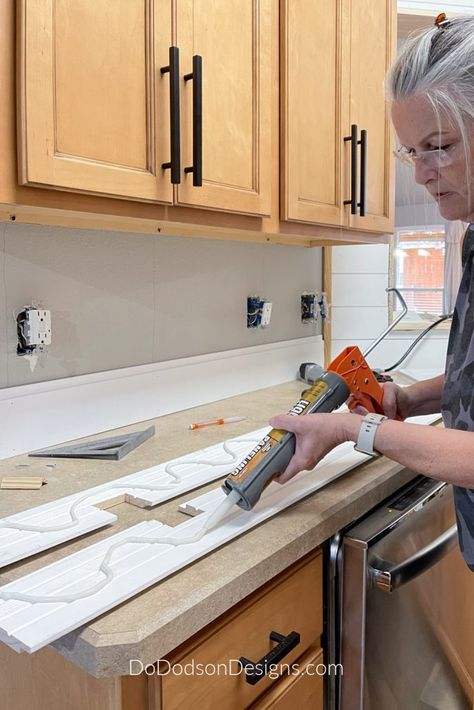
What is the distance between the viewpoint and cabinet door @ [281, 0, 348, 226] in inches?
54.8

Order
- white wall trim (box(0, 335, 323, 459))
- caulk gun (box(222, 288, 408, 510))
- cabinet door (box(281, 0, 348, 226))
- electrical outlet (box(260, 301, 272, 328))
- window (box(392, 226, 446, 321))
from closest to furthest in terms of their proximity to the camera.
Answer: caulk gun (box(222, 288, 408, 510))
white wall trim (box(0, 335, 323, 459))
cabinet door (box(281, 0, 348, 226))
electrical outlet (box(260, 301, 272, 328))
window (box(392, 226, 446, 321))

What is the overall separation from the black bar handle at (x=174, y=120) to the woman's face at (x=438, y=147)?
0.41m

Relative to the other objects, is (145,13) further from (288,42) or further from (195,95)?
(288,42)

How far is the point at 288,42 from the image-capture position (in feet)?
4.51

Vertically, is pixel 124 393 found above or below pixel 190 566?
above

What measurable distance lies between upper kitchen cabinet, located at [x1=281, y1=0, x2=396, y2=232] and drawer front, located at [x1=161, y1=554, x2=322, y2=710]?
90 cm

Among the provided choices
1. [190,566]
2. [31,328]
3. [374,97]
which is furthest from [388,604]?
[374,97]

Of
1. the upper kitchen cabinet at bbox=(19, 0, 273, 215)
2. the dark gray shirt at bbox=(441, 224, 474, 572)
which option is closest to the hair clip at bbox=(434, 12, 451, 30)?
the dark gray shirt at bbox=(441, 224, 474, 572)

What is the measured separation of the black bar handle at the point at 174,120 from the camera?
40.9 inches

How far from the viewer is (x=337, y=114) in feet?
5.20

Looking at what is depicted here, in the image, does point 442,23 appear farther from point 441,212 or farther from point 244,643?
point 244,643

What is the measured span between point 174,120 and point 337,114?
2.32ft

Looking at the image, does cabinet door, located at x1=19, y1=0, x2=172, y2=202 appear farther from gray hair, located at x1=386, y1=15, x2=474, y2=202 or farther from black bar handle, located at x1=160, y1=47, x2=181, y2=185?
gray hair, located at x1=386, y1=15, x2=474, y2=202

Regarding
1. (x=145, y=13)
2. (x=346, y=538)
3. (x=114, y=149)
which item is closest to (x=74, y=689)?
(x=346, y=538)
